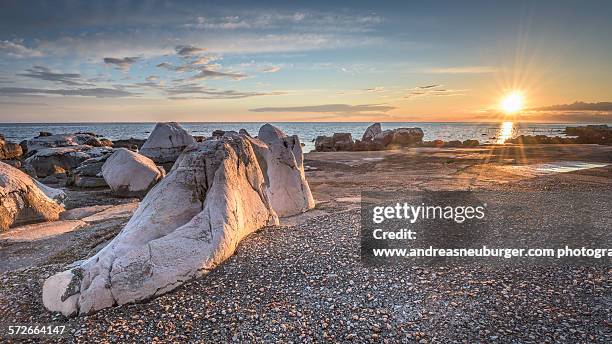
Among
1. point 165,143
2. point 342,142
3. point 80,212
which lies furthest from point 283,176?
point 342,142

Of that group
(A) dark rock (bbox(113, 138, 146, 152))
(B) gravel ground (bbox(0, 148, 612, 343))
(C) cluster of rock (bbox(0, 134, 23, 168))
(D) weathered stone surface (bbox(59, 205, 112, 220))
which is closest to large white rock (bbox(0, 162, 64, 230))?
(D) weathered stone surface (bbox(59, 205, 112, 220))

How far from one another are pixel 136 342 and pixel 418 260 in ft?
21.8

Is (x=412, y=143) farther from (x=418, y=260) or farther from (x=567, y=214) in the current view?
(x=418, y=260)

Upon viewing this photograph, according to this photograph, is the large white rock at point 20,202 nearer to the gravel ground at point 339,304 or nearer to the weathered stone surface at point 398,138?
the gravel ground at point 339,304

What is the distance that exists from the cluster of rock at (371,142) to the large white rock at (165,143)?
23347 mm

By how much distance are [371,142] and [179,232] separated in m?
45.3

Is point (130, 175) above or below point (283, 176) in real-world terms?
below

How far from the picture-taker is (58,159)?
30547 millimetres

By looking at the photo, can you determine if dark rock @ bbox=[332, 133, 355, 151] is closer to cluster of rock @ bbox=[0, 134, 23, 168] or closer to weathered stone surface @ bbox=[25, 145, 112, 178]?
weathered stone surface @ bbox=[25, 145, 112, 178]

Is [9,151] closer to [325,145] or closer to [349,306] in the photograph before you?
[325,145]

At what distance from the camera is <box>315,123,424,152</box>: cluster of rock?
→ 5091 cm

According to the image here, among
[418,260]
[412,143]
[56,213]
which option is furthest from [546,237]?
[412,143]

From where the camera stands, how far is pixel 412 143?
5909 centimetres

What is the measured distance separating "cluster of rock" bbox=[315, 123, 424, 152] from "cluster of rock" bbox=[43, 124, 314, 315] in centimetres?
3687
